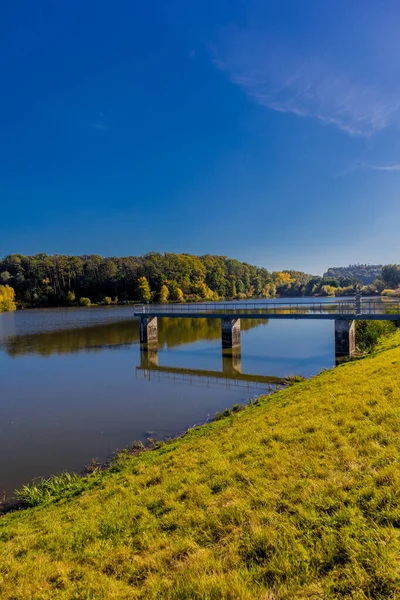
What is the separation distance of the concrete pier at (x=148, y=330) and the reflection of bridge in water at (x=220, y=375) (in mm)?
5130

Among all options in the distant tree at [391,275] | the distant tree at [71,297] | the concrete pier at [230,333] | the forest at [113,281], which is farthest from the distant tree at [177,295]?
the concrete pier at [230,333]

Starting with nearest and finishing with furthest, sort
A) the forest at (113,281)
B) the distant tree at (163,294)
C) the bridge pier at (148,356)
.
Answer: the bridge pier at (148,356), the forest at (113,281), the distant tree at (163,294)

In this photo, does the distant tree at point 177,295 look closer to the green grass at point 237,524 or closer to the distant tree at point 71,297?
the distant tree at point 71,297

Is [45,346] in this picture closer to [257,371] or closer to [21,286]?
[257,371]

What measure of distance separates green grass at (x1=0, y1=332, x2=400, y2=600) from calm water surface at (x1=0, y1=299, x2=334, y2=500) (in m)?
3.15

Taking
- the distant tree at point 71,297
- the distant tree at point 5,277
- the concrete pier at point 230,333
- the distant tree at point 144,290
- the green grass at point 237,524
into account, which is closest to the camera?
the green grass at point 237,524

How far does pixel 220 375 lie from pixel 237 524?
16.9 metres

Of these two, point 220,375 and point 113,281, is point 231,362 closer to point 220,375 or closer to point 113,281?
point 220,375

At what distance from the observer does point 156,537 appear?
4.56 meters

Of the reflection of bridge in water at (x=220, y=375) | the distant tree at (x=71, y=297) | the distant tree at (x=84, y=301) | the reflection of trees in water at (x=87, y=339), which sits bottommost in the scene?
the reflection of bridge in water at (x=220, y=375)

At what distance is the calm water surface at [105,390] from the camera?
1095 centimetres

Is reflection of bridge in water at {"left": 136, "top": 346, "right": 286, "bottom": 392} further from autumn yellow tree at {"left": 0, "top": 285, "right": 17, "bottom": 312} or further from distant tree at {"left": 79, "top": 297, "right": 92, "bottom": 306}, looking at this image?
distant tree at {"left": 79, "top": 297, "right": 92, "bottom": 306}

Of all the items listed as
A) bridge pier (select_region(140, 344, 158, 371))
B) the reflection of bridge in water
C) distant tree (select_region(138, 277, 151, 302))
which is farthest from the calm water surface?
distant tree (select_region(138, 277, 151, 302))

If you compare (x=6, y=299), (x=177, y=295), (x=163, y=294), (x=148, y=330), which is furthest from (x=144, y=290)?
(x=148, y=330)
